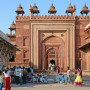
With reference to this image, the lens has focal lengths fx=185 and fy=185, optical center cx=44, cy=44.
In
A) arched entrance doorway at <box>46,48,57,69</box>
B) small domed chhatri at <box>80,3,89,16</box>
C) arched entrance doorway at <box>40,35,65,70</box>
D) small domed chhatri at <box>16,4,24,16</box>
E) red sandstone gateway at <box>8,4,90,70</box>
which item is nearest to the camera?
red sandstone gateway at <box>8,4,90,70</box>

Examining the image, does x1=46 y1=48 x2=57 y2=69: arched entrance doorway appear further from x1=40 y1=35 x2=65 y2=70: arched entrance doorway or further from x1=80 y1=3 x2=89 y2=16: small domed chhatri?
x1=80 y1=3 x2=89 y2=16: small domed chhatri

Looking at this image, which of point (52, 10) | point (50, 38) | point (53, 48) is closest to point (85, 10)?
point (52, 10)

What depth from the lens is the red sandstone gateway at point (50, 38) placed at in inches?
956

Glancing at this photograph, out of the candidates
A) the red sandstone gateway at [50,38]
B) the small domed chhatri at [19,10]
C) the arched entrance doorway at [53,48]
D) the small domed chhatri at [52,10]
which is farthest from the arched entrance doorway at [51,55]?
the small domed chhatri at [19,10]

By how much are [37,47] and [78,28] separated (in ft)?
19.8

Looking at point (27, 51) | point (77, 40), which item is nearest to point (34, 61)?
point (27, 51)

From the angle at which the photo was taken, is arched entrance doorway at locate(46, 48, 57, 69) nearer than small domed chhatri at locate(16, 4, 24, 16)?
Yes

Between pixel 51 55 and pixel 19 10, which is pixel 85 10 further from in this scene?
pixel 19 10

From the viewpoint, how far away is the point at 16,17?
25062 millimetres

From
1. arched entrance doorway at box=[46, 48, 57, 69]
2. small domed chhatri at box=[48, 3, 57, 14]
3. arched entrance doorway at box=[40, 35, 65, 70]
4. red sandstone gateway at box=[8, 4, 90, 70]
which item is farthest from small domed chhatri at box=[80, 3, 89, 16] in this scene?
arched entrance doorway at box=[46, 48, 57, 69]

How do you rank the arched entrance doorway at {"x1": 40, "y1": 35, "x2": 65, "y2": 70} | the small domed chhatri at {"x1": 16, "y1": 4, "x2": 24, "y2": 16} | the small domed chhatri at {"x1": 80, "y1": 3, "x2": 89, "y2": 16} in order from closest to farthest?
the arched entrance doorway at {"x1": 40, "y1": 35, "x2": 65, "y2": 70} < the small domed chhatri at {"x1": 80, "y1": 3, "x2": 89, "y2": 16} < the small domed chhatri at {"x1": 16, "y1": 4, "x2": 24, "y2": 16}

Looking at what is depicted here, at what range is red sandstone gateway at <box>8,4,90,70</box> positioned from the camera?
24.3m

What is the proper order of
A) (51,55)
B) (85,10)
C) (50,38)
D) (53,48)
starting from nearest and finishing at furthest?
(50,38) → (53,48) → (51,55) → (85,10)

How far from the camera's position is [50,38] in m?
25.0
